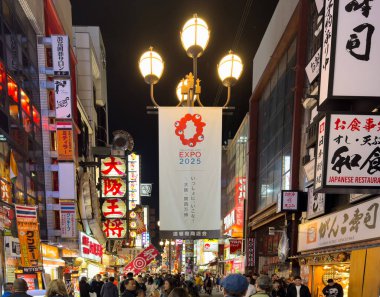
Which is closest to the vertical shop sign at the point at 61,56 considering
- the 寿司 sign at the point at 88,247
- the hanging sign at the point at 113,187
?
the 寿司 sign at the point at 88,247

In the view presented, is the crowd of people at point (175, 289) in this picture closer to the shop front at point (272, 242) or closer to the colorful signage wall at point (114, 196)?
the shop front at point (272, 242)

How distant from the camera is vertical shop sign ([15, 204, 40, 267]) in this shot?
36.6 ft

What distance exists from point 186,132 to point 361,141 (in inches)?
127

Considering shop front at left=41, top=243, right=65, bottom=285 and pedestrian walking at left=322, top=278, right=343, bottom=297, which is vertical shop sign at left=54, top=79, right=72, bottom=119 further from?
pedestrian walking at left=322, top=278, right=343, bottom=297

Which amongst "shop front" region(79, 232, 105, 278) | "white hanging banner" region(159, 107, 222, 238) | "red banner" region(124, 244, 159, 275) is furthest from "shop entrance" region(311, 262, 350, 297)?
"shop front" region(79, 232, 105, 278)

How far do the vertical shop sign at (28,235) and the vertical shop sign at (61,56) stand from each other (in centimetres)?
888

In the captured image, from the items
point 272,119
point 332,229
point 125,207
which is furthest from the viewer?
point 125,207

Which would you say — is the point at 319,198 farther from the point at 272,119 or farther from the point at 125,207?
the point at 125,207

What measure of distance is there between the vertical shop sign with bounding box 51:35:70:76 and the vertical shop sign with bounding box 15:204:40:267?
29.1ft

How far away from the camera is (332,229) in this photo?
12.0 m

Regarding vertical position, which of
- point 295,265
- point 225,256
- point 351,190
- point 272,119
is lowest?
point 225,256

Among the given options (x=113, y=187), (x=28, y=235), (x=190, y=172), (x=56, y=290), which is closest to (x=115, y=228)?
(x=113, y=187)

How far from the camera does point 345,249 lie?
34.9ft

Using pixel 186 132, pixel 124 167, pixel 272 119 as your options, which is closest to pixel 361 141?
pixel 186 132
